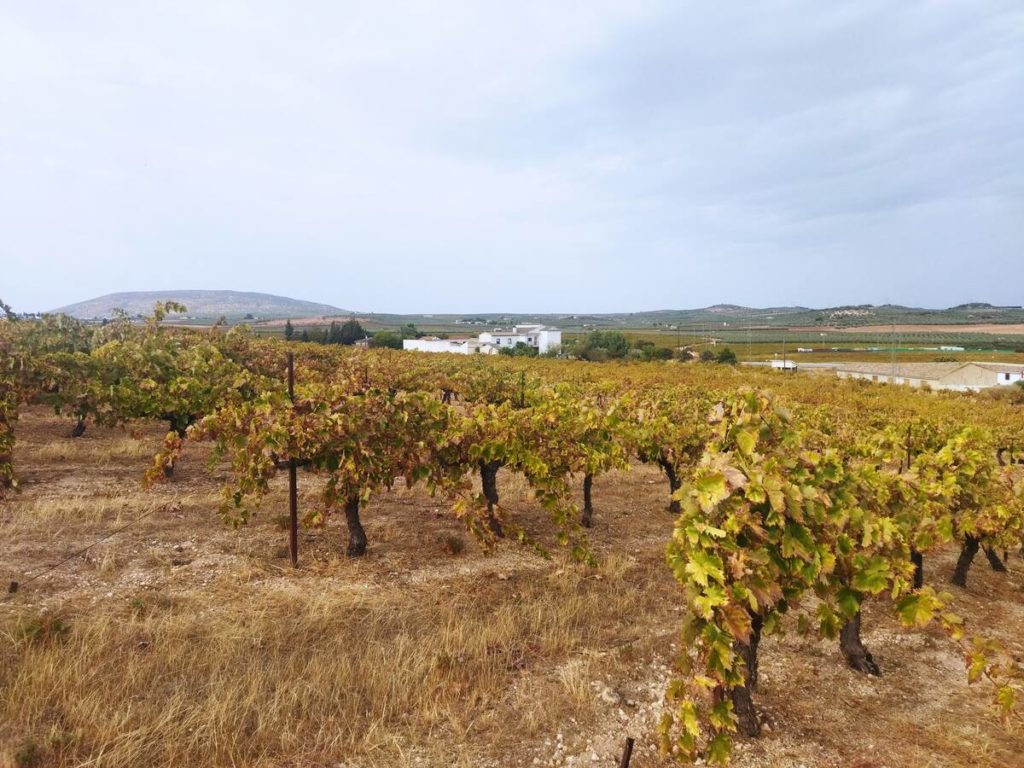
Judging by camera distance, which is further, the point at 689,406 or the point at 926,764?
the point at 689,406

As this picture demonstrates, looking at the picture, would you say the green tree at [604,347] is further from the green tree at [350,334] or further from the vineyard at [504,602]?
the vineyard at [504,602]

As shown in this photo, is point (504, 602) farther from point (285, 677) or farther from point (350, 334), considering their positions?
point (350, 334)

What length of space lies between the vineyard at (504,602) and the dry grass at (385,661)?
0.02 metres

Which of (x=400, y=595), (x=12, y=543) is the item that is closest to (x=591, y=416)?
(x=400, y=595)

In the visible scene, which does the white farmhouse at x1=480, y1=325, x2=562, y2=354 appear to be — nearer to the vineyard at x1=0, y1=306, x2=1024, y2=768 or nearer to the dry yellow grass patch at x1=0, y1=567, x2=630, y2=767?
the vineyard at x1=0, y1=306, x2=1024, y2=768

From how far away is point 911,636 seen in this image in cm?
546

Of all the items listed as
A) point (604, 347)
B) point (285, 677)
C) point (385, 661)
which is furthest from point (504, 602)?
point (604, 347)

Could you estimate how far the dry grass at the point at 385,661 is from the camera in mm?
3564

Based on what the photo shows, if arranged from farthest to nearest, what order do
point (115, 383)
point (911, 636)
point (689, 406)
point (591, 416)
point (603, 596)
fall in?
point (689, 406), point (115, 383), point (591, 416), point (603, 596), point (911, 636)

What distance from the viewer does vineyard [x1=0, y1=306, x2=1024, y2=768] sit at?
10.9ft

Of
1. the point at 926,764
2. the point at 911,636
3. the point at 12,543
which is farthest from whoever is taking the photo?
the point at 12,543

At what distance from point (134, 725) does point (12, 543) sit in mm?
4289

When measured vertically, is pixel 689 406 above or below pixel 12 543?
above

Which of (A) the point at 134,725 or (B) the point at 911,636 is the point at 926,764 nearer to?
(B) the point at 911,636
